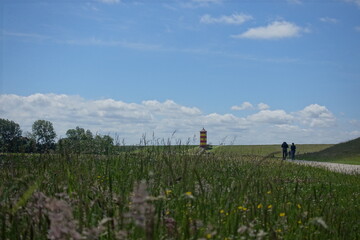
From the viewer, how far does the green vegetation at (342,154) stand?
38031 millimetres

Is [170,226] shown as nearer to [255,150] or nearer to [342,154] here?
[342,154]

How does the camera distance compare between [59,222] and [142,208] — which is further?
[59,222]

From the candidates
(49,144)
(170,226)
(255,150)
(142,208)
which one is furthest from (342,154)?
(142,208)

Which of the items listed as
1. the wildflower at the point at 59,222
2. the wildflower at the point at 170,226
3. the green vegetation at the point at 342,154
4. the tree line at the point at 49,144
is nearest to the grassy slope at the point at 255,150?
the wildflower at the point at 170,226

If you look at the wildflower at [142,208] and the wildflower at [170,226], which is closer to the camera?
the wildflower at [142,208]

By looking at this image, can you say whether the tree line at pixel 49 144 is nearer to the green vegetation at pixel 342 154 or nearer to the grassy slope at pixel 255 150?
the grassy slope at pixel 255 150

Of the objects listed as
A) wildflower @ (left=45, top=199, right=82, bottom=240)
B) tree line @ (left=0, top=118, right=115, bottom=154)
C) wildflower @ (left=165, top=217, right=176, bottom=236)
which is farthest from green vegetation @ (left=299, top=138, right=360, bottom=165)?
wildflower @ (left=45, top=199, right=82, bottom=240)

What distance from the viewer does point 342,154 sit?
4072 cm

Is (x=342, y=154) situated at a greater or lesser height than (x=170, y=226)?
greater

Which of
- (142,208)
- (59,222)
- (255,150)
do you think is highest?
(255,150)

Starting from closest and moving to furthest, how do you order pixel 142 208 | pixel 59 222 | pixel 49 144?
pixel 142 208 < pixel 59 222 < pixel 49 144

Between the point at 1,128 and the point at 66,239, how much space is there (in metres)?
76.2

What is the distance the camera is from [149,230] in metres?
1.83

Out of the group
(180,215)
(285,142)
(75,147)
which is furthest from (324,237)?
(285,142)
